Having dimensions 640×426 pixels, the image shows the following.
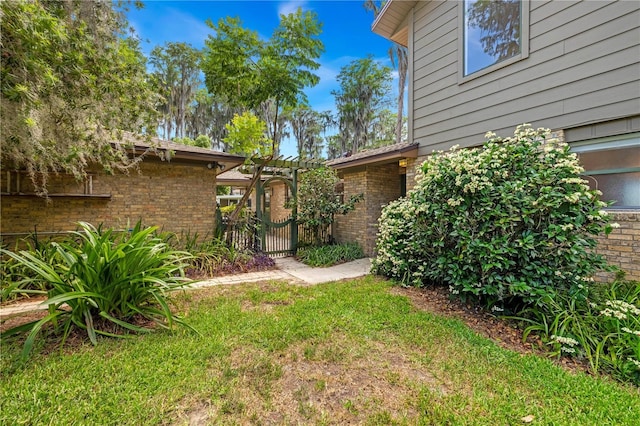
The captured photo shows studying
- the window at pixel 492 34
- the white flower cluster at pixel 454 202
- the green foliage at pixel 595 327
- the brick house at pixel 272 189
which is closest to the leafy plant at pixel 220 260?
the white flower cluster at pixel 454 202

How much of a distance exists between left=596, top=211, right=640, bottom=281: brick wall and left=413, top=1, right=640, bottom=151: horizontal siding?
1430mm

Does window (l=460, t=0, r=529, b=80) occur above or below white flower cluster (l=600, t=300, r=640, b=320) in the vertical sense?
above

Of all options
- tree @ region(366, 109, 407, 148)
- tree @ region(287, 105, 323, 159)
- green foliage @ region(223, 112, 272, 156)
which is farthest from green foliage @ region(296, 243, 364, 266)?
tree @ region(287, 105, 323, 159)

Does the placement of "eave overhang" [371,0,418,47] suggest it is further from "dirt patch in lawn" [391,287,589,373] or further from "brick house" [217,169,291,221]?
"brick house" [217,169,291,221]

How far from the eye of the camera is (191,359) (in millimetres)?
2652

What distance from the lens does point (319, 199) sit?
829 cm

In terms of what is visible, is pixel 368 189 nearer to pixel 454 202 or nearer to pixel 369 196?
pixel 369 196

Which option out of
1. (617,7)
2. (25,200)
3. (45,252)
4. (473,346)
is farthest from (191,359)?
(617,7)

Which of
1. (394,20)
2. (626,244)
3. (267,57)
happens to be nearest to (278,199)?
(267,57)

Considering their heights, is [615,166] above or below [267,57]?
below

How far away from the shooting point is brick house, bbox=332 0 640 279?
3.88 meters

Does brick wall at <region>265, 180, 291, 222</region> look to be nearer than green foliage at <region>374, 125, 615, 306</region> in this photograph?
No

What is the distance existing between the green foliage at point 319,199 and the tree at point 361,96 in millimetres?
17441

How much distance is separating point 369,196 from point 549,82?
15.2ft
